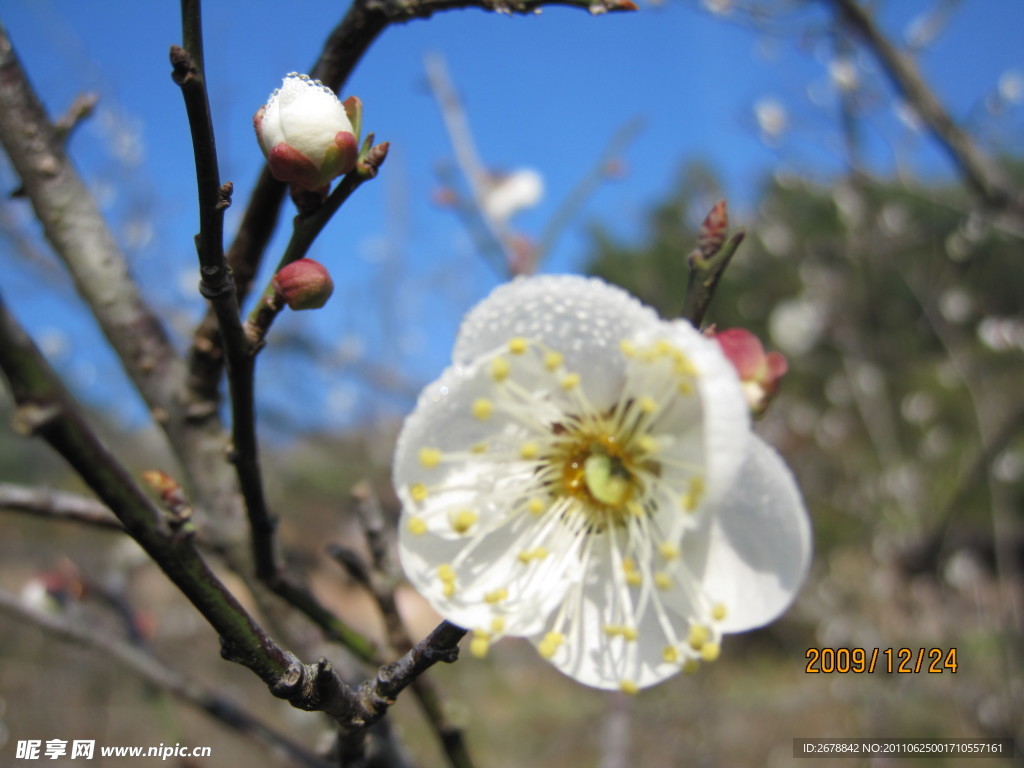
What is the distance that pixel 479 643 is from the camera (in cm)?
61

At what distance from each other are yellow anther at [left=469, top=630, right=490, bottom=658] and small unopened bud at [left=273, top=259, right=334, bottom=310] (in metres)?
0.34

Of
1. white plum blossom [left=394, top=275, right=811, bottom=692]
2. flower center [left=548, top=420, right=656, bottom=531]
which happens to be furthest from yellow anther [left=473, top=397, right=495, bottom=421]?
flower center [left=548, top=420, right=656, bottom=531]

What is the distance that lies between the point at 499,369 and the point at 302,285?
20cm

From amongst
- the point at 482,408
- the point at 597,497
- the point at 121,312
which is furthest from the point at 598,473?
the point at 121,312

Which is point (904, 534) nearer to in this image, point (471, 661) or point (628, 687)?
A: point (628, 687)

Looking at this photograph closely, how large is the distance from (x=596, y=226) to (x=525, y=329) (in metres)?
16.9

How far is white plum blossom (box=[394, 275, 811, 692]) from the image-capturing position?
2.05ft

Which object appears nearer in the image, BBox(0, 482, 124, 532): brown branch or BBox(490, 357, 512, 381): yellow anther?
BBox(490, 357, 512, 381): yellow anther

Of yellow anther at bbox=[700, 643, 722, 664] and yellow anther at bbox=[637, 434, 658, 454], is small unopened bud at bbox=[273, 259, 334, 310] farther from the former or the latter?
yellow anther at bbox=[700, 643, 722, 664]

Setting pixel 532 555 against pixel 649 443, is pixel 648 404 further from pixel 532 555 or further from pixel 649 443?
pixel 532 555

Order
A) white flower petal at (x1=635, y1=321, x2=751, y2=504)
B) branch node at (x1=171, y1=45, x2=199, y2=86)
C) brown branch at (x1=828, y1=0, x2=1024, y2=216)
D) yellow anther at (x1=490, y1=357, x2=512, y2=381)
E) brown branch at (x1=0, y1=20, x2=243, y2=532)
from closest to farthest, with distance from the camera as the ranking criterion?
branch node at (x1=171, y1=45, x2=199, y2=86)
white flower petal at (x1=635, y1=321, x2=751, y2=504)
yellow anther at (x1=490, y1=357, x2=512, y2=381)
brown branch at (x1=0, y1=20, x2=243, y2=532)
brown branch at (x1=828, y1=0, x2=1024, y2=216)

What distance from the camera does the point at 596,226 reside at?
1700cm

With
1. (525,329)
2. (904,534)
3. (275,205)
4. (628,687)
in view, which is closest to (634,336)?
(525,329)

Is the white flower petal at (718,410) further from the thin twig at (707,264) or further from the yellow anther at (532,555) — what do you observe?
the yellow anther at (532,555)
